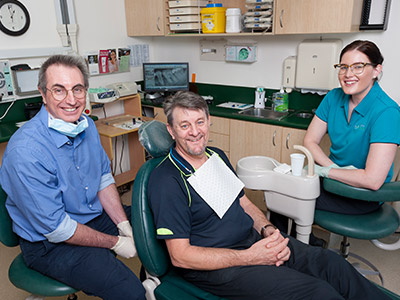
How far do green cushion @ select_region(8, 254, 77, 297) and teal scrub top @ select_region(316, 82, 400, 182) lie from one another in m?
1.52

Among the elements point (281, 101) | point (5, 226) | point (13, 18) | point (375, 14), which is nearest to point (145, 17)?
point (13, 18)

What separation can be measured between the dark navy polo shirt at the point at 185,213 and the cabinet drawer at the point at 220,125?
5.04 ft

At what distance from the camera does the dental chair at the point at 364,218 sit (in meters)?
1.59

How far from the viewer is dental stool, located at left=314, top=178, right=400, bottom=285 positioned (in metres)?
1.58

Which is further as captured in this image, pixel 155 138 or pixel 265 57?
pixel 265 57

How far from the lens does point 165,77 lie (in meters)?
3.62

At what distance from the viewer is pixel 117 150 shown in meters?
3.78

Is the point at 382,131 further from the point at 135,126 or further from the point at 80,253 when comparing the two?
the point at 135,126

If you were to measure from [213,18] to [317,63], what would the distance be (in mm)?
983

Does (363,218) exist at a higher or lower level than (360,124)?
lower

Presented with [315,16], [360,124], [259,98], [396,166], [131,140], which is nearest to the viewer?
[360,124]

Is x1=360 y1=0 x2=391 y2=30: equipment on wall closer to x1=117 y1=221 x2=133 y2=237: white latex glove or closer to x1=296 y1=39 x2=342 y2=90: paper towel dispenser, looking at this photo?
x1=296 y1=39 x2=342 y2=90: paper towel dispenser

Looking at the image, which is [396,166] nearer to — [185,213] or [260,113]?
[260,113]

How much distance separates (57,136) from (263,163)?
3.60 feet
